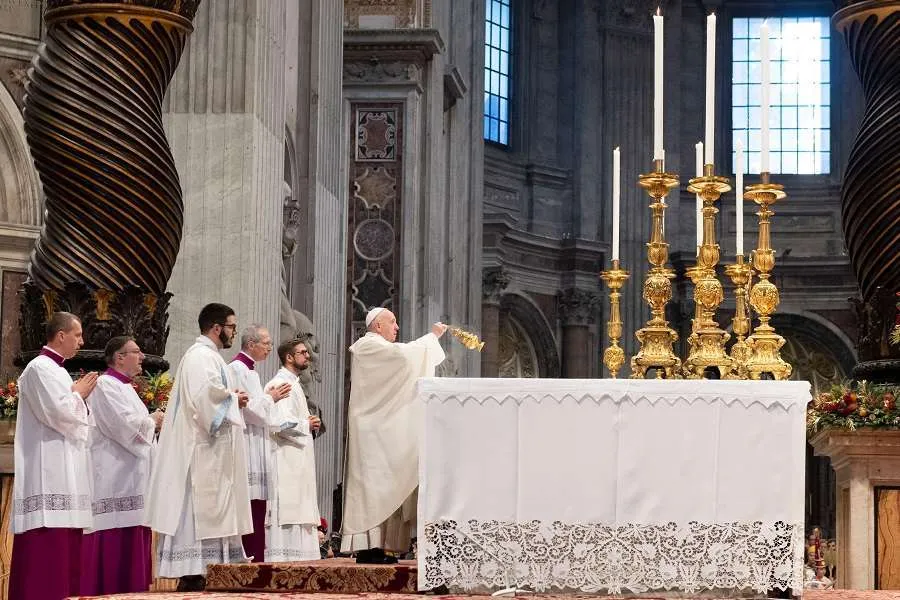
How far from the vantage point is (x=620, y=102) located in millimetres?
26484

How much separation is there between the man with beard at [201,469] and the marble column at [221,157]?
Answer: 2.64 m

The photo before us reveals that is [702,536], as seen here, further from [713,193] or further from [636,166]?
[636,166]

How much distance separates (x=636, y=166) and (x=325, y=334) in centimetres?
1316

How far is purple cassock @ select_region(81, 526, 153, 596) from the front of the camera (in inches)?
323

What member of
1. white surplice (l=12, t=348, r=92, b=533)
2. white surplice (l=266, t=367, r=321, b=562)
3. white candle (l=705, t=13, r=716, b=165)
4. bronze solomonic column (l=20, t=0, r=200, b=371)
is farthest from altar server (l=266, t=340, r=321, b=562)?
white candle (l=705, t=13, r=716, b=165)

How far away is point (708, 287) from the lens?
22.9ft

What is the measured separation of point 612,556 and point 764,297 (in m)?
1.28

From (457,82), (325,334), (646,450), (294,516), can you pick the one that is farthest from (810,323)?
(646,450)

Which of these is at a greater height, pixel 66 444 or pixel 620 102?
pixel 620 102

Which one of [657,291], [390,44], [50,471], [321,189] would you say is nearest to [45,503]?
[50,471]

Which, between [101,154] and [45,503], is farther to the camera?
[101,154]

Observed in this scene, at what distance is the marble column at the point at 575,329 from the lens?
25547 millimetres

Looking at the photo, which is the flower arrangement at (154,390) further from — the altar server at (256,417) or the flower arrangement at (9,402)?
the flower arrangement at (9,402)

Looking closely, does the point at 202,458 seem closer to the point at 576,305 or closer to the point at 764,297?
the point at 764,297
